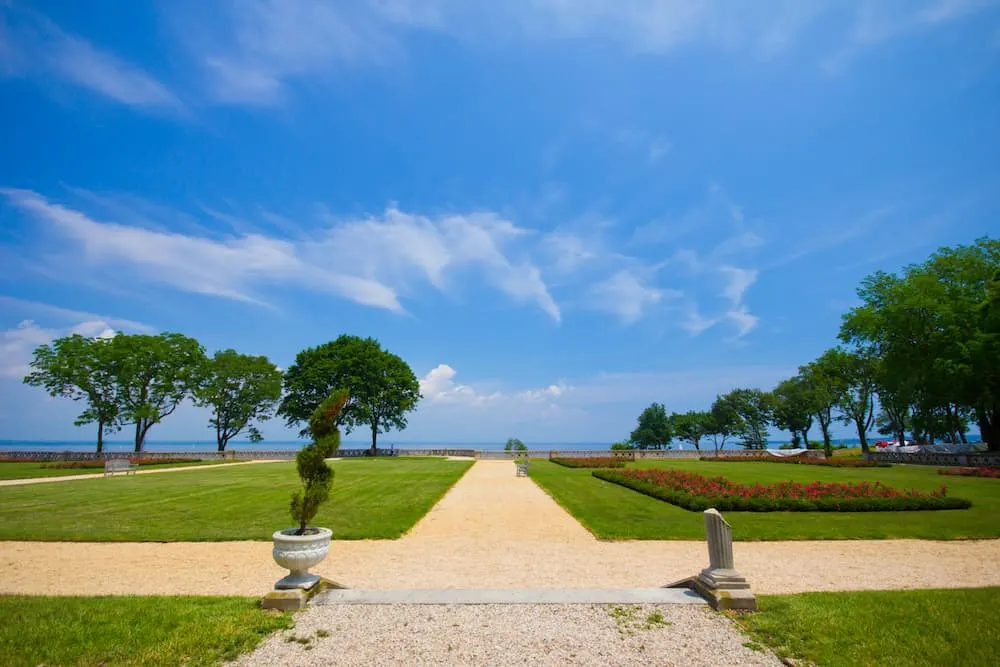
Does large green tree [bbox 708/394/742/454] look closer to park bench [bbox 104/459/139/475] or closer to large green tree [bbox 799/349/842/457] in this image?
large green tree [bbox 799/349/842/457]

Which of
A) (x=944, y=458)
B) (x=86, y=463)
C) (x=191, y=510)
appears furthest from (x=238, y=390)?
(x=944, y=458)

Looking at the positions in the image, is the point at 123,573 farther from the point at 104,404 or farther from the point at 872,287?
the point at 872,287

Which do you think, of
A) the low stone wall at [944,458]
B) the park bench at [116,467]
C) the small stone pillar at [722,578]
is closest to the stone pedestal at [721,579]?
the small stone pillar at [722,578]

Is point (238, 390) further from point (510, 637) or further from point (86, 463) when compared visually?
point (510, 637)

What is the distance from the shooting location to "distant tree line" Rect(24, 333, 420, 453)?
44969 millimetres

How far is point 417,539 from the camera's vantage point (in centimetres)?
1116

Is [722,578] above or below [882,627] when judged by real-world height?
above

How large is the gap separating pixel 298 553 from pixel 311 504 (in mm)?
605

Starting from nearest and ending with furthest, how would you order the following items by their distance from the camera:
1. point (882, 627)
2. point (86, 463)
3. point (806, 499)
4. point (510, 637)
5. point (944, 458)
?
point (510, 637)
point (882, 627)
point (806, 499)
point (86, 463)
point (944, 458)

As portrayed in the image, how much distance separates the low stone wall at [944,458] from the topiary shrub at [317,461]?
1635 inches

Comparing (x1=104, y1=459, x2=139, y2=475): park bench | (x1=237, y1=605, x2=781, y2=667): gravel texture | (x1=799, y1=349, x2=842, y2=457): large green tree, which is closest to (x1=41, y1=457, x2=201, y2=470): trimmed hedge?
(x1=104, y1=459, x2=139, y2=475): park bench

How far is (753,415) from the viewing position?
3253 inches

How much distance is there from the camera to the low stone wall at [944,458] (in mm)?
32344

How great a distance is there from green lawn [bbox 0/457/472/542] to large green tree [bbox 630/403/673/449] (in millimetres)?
72582
